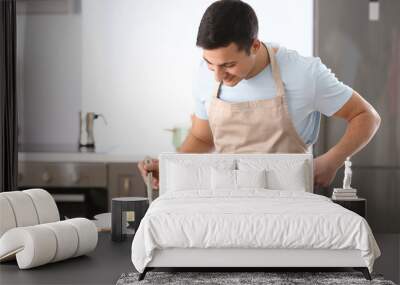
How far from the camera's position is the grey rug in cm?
405

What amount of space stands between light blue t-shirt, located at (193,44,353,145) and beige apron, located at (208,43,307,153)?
0.05 meters

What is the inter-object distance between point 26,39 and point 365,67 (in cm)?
334

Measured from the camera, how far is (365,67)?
661cm

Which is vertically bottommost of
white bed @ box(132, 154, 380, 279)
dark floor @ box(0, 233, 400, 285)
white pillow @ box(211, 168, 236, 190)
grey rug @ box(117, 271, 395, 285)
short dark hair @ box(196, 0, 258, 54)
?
dark floor @ box(0, 233, 400, 285)

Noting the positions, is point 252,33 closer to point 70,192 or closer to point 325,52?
point 325,52

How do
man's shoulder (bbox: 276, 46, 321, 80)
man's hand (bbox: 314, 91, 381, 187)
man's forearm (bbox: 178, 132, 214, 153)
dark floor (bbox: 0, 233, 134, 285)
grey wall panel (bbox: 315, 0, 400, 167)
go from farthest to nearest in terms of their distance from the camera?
1. grey wall panel (bbox: 315, 0, 400, 167)
2. man's forearm (bbox: 178, 132, 214, 153)
3. man's hand (bbox: 314, 91, 381, 187)
4. man's shoulder (bbox: 276, 46, 321, 80)
5. dark floor (bbox: 0, 233, 134, 285)

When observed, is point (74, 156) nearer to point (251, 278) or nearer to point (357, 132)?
point (357, 132)

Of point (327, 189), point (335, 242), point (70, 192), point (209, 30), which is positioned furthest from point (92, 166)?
point (335, 242)

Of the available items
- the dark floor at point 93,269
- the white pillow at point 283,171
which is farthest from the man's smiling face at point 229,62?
the dark floor at point 93,269

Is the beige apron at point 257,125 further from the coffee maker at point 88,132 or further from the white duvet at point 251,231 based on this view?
the coffee maker at point 88,132

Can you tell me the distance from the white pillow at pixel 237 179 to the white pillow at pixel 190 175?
72 millimetres

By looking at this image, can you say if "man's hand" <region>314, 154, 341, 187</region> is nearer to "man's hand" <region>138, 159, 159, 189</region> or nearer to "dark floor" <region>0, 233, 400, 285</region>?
"dark floor" <region>0, 233, 400, 285</region>

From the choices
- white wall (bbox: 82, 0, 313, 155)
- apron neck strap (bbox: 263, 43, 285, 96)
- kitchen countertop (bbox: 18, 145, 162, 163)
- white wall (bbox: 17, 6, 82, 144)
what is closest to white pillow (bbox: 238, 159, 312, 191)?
apron neck strap (bbox: 263, 43, 285, 96)

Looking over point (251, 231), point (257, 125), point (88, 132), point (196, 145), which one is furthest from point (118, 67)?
point (251, 231)
